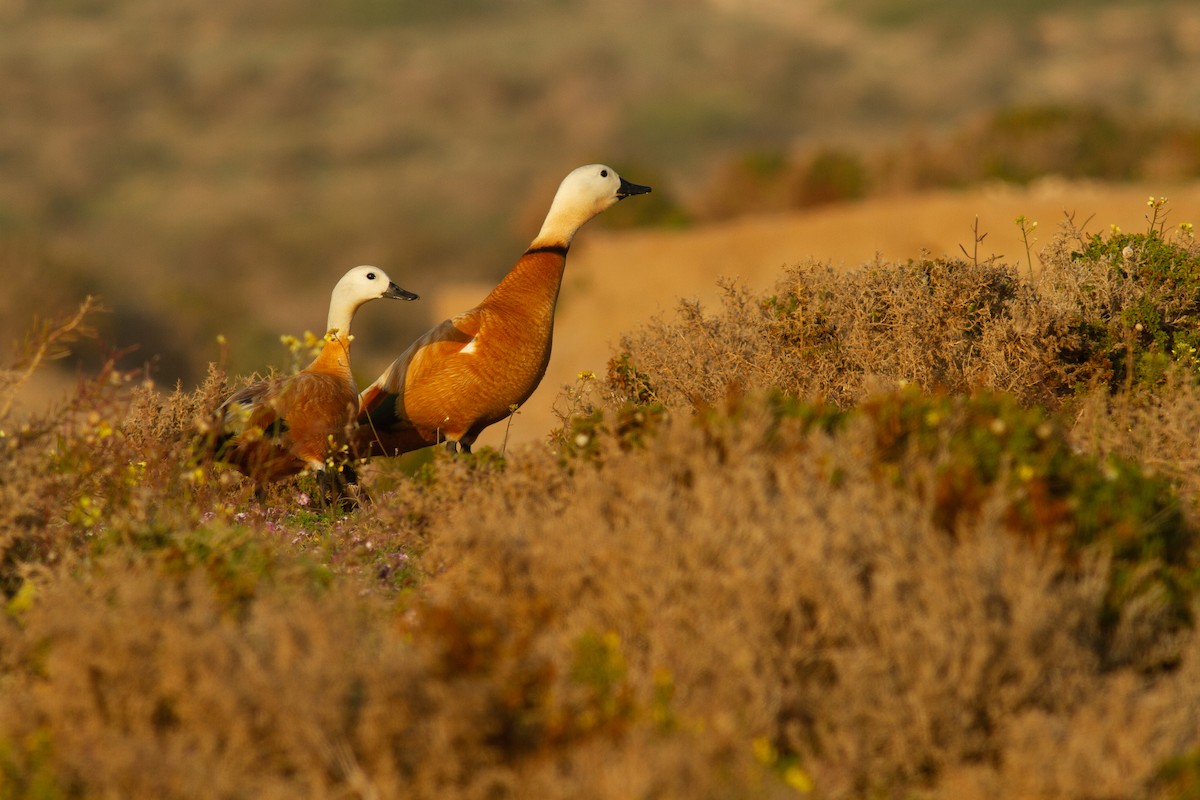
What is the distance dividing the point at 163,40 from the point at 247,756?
7733 cm

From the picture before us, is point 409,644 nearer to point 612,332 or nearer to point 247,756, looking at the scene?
point 247,756

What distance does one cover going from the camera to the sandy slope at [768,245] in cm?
2234

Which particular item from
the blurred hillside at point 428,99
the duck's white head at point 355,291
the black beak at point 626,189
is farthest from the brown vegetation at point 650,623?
the blurred hillside at point 428,99

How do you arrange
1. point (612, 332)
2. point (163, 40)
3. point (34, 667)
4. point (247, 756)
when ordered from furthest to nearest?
1. point (163, 40)
2. point (612, 332)
3. point (34, 667)
4. point (247, 756)

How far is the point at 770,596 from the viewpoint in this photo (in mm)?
4227

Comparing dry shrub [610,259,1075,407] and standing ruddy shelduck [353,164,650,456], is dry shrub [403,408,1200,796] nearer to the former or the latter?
dry shrub [610,259,1075,407]

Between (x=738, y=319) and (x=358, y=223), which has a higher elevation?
(x=358, y=223)

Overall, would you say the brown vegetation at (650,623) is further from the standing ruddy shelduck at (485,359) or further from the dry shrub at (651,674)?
the standing ruddy shelduck at (485,359)

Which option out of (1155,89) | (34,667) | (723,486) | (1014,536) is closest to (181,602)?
(34,667)

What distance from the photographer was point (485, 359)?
26.0 ft

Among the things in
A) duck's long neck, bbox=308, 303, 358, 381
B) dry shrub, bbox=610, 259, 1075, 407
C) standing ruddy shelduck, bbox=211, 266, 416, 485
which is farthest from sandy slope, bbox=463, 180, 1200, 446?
standing ruddy shelduck, bbox=211, 266, 416, 485

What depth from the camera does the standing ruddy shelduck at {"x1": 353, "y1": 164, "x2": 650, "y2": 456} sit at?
26.1ft

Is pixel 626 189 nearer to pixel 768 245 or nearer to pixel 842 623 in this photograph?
pixel 842 623

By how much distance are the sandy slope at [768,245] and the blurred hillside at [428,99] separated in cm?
1817
